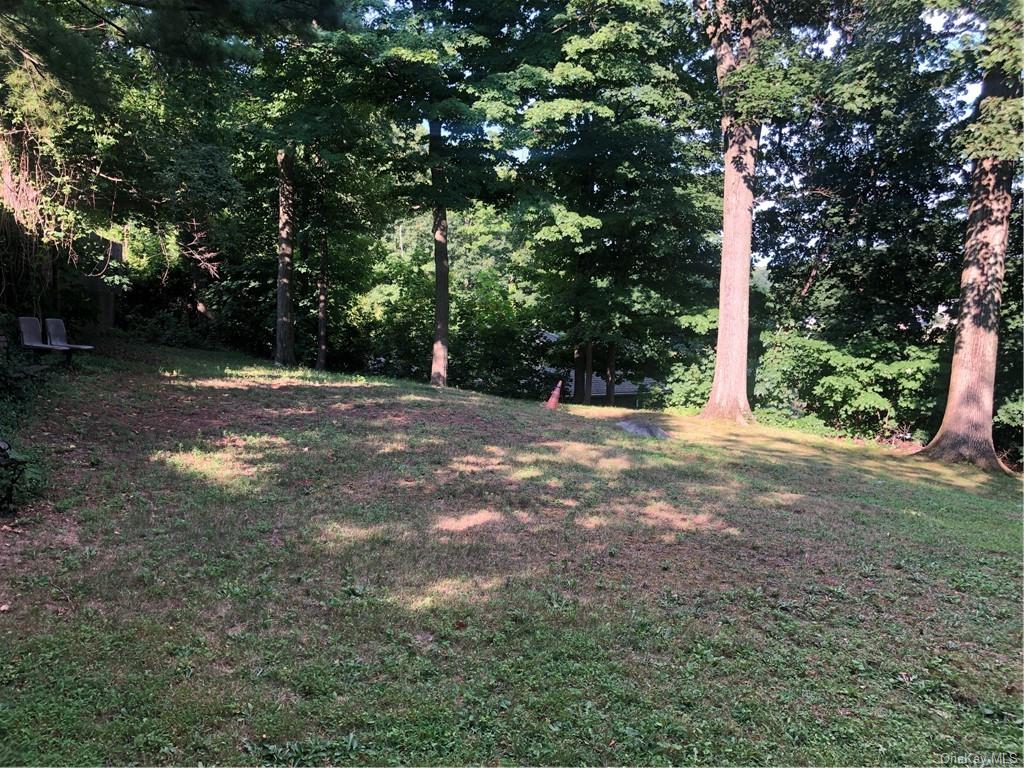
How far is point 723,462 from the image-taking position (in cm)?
916

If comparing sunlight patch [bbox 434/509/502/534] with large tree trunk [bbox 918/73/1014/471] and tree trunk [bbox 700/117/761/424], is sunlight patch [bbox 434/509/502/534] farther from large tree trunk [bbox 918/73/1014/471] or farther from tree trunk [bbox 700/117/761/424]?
large tree trunk [bbox 918/73/1014/471]

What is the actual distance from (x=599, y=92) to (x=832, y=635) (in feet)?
47.4

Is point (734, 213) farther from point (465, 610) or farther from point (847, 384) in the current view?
point (465, 610)

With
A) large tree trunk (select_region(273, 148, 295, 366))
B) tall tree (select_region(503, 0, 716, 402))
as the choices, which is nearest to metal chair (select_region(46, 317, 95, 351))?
large tree trunk (select_region(273, 148, 295, 366))

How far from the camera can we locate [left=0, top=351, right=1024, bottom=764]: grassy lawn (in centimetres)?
279

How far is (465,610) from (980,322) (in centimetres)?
1142

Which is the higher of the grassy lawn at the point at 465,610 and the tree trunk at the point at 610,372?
the tree trunk at the point at 610,372

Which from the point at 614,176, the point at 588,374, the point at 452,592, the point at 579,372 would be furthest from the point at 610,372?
the point at 452,592

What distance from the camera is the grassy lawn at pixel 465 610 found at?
2.79 metres

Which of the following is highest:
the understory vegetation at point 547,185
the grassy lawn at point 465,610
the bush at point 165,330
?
the understory vegetation at point 547,185

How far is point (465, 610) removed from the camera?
12.8ft

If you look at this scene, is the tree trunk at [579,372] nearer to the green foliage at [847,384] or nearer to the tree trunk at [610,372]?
the tree trunk at [610,372]

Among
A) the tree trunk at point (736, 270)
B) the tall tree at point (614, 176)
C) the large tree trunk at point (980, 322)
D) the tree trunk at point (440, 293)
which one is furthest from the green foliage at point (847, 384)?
the tree trunk at point (440, 293)

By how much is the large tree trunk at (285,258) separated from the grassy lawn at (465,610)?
890cm
